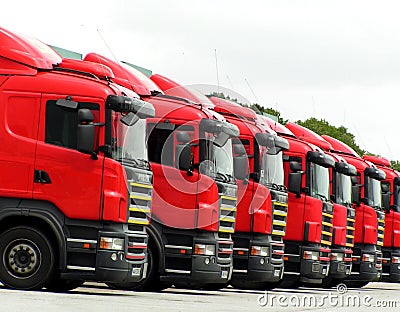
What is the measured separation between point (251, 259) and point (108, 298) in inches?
251

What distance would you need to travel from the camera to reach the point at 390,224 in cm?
3278

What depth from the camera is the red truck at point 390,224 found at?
32.5m

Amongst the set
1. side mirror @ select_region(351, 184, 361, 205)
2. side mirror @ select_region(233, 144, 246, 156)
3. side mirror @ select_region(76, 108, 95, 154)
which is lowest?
side mirror @ select_region(76, 108, 95, 154)

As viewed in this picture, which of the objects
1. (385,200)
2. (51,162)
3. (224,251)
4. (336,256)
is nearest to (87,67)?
(51,162)

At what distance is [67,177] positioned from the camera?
17.0 metres

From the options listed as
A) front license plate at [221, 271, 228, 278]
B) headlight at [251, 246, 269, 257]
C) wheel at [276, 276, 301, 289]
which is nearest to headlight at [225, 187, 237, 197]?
front license plate at [221, 271, 228, 278]

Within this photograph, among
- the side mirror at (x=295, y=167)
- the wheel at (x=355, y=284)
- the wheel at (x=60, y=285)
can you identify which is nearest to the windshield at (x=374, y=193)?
the wheel at (x=355, y=284)

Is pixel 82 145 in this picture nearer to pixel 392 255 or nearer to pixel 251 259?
pixel 251 259

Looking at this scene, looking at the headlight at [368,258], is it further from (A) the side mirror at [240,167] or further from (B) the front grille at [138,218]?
(B) the front grille at [138,218]

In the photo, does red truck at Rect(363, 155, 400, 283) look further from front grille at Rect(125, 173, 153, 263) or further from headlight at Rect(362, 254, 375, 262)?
front grille at Rect(125, 173, 153, 263)

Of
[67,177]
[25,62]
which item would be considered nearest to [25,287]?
[67,177]

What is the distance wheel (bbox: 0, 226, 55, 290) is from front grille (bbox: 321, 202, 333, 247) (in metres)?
10.0

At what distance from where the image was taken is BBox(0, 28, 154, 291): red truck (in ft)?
55.4

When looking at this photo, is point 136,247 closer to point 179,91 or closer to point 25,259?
point 25,259
